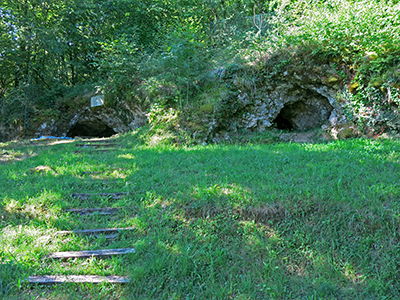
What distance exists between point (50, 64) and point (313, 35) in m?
12.8

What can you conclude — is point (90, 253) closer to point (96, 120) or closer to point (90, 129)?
point (96, 120)

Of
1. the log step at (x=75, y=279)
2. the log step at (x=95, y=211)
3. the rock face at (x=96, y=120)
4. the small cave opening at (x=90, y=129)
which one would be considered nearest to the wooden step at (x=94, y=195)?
the log step at (x=95, y=211)

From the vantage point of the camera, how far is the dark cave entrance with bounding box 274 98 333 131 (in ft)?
27.3

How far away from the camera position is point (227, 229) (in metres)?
2.99

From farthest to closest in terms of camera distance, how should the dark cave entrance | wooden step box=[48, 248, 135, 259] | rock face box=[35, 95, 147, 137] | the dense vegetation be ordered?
rock face box=[35, 95, 147, 137], the dark cave entrance, the dense vegetation, wooden step box=[48, 248, 135, 259]

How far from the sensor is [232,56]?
360 inches

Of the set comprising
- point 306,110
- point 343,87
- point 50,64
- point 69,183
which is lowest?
point 69,183

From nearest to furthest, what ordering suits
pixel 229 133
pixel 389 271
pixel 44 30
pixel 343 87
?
pixel 389 271 < pixel 343 87 < pixel 229 133 < pixel 44 30

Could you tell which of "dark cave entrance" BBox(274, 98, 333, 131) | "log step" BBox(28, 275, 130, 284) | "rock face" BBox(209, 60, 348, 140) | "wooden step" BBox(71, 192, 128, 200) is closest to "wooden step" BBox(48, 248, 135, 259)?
"log step" BBox(28, 275, 130, 284)

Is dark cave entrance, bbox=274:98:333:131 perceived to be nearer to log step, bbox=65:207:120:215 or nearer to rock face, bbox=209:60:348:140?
rock face, bbox=209:60:348:140

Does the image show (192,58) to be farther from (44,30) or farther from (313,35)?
(44,30)

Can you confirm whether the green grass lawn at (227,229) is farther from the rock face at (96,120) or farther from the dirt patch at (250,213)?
the rock face at (96,120)

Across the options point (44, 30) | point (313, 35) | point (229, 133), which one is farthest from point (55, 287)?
point (44, 30)

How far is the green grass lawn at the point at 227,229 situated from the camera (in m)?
2.27
